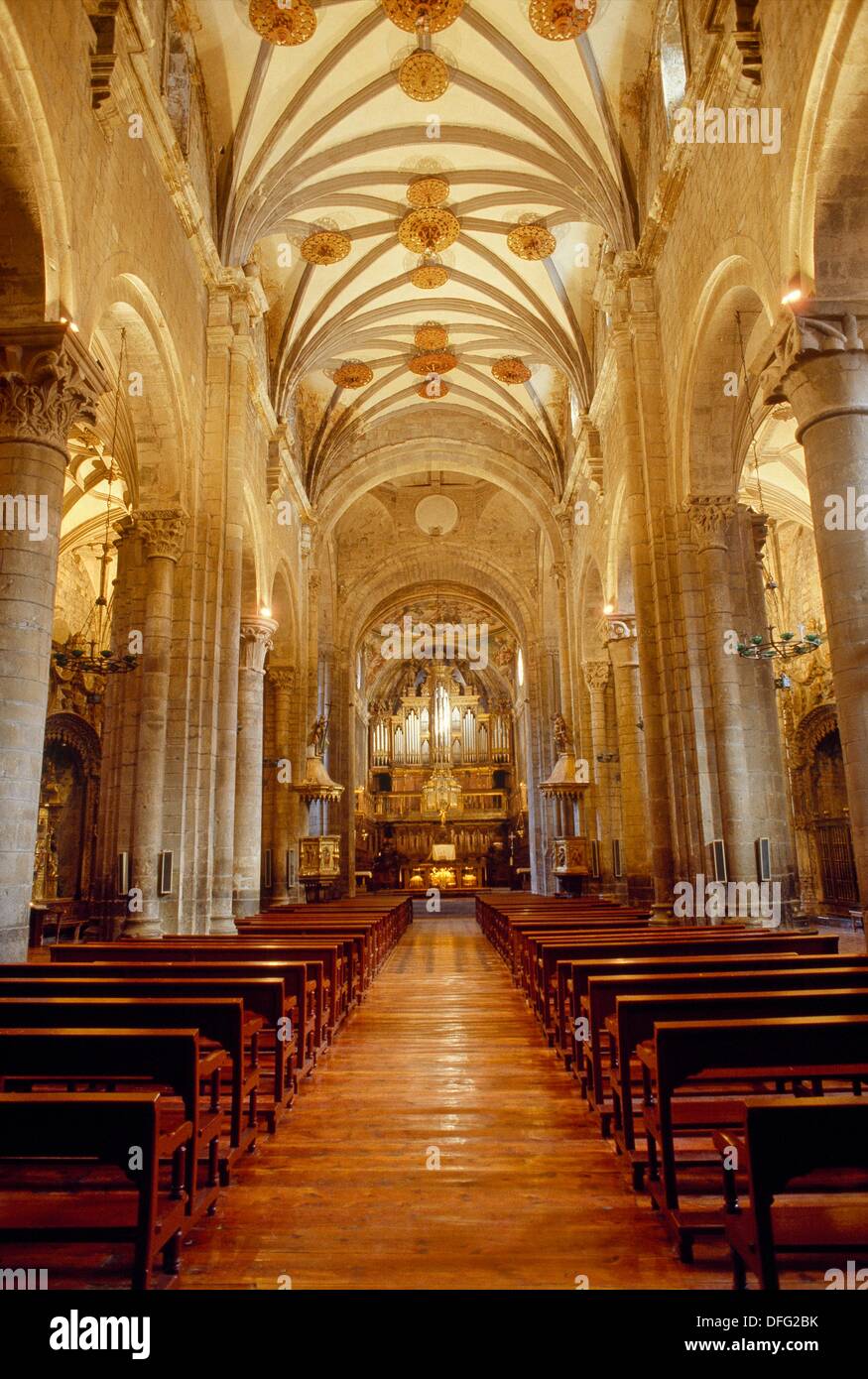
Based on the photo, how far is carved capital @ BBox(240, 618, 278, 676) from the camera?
15562 mm

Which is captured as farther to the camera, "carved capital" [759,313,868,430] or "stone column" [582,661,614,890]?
"stone column" [582,661,614,890]

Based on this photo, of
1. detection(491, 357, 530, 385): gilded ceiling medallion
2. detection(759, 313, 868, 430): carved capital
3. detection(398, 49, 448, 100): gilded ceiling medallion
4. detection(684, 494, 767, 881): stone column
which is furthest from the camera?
detection(491, 357, 530, 385): gilded ceiling medallion

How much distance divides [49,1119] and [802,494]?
21.2m

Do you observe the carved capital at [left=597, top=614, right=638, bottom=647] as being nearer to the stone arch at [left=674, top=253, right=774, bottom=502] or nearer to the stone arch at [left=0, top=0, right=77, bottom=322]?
the stone arch at [left=674, top=253, right=774, bottom=502]

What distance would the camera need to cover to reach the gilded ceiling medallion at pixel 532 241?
15.9 meters

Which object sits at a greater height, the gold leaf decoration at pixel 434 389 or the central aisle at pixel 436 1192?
the gold leaf decoration at pixel 434 389

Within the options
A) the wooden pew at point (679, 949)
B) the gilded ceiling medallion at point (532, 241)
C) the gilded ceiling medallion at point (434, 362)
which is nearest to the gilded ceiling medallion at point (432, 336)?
the gilded ceiling medallion at point (434, 362)

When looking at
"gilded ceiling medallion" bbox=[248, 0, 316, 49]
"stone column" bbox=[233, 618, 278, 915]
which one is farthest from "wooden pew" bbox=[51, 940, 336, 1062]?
"gilded ceiling medallion" bbox=[248, 0, 316, 49]

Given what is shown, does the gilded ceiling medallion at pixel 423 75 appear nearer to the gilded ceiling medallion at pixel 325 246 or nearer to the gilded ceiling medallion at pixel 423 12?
the gilded ceiling medallion at pixel 423 12

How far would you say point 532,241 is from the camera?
16.1 metres

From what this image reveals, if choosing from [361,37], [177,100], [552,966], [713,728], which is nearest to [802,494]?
[713,728]

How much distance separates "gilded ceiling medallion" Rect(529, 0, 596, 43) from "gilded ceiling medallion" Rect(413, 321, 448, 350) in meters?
8.25

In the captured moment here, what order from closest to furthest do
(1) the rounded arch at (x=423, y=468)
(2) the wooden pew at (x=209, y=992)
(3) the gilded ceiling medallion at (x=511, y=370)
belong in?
(2) the wooden pew at (x=209, y=992) → (3) the gilded ceiling medallion at (x=511, y=370) → (1) the rounded arch at (x=423, y=468)

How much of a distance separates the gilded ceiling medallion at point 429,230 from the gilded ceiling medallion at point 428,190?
0.84 feet
